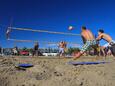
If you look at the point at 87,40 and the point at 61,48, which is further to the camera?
the point at 61,48

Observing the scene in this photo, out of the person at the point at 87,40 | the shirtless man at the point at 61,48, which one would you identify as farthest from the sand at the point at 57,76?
the shirtless man at the point at 61,48

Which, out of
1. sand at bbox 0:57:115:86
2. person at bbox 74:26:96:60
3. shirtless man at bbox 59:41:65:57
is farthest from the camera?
shirtless man at bbox 59:41:65:57

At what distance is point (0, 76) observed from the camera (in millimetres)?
5023

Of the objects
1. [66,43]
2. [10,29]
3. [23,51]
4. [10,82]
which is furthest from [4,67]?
[23,51]

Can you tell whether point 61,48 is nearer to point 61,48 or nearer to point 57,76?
point 61,48

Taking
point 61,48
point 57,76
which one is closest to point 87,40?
point 57,76

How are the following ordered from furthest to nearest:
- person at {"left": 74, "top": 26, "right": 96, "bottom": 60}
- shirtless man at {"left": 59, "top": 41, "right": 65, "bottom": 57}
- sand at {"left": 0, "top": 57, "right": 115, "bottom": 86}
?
1. shirtless man at {"left": 59, "top": 41, "right": 65, "bottom": 57}
2. person at {"left": 74, "top": 26, "right": 96, "bottom": 60}
3. sand at {"left": 0, "top": 57, "right": 115, "bottom": 86}

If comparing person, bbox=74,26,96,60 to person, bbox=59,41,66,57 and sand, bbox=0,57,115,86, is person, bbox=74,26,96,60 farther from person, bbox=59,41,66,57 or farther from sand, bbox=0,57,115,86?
person, bbox=59,41,66,57

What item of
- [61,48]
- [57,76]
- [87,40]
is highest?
[61,48]

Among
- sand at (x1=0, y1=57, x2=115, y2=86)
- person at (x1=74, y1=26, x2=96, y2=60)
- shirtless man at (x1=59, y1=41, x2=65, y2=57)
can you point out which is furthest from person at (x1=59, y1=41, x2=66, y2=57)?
sand at (x1=0, y1=57, x2=115, y2=86)

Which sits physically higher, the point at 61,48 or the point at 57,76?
the point at 61,48

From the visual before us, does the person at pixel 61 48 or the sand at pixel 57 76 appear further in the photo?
the person at pixel 61 48

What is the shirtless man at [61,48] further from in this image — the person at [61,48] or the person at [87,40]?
the person at [87,40]

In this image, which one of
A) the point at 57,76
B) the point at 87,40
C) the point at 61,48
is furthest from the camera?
the point at 61,48
